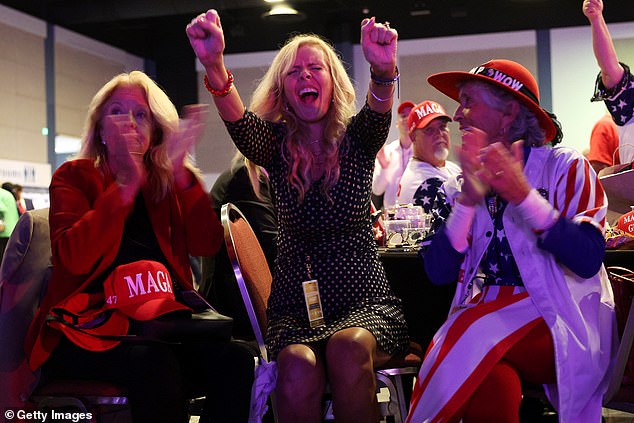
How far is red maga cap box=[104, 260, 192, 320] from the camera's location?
2.15 metres

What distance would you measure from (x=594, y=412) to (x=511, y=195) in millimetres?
588

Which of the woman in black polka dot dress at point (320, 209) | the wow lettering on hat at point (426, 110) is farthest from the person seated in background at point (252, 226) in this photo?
the wow lettering on hat at point (426, 110)

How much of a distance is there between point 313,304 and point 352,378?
294 mm

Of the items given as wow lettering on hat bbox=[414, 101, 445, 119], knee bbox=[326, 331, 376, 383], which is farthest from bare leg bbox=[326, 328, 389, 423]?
wow lettering on hat bbox=[414, 101, 445, 119]

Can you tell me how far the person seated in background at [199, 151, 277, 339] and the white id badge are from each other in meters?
0.79

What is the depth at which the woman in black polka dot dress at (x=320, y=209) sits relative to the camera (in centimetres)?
208

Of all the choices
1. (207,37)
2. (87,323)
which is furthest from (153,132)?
(87,323)

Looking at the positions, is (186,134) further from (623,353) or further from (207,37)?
(623,353)

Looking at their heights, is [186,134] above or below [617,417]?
above

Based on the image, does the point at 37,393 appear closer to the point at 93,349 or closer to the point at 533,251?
the point at 93,349

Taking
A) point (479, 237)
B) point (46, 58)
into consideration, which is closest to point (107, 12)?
point (46, 58)

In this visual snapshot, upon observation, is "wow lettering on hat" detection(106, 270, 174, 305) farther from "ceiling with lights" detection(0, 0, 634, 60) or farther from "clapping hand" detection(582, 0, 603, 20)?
"ceiling with lights" detection(0, 0, 634, 60)

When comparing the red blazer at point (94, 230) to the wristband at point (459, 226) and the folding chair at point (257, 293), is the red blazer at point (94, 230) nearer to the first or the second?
the folding chair at point (257, 293)

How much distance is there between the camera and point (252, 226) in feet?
10.3
